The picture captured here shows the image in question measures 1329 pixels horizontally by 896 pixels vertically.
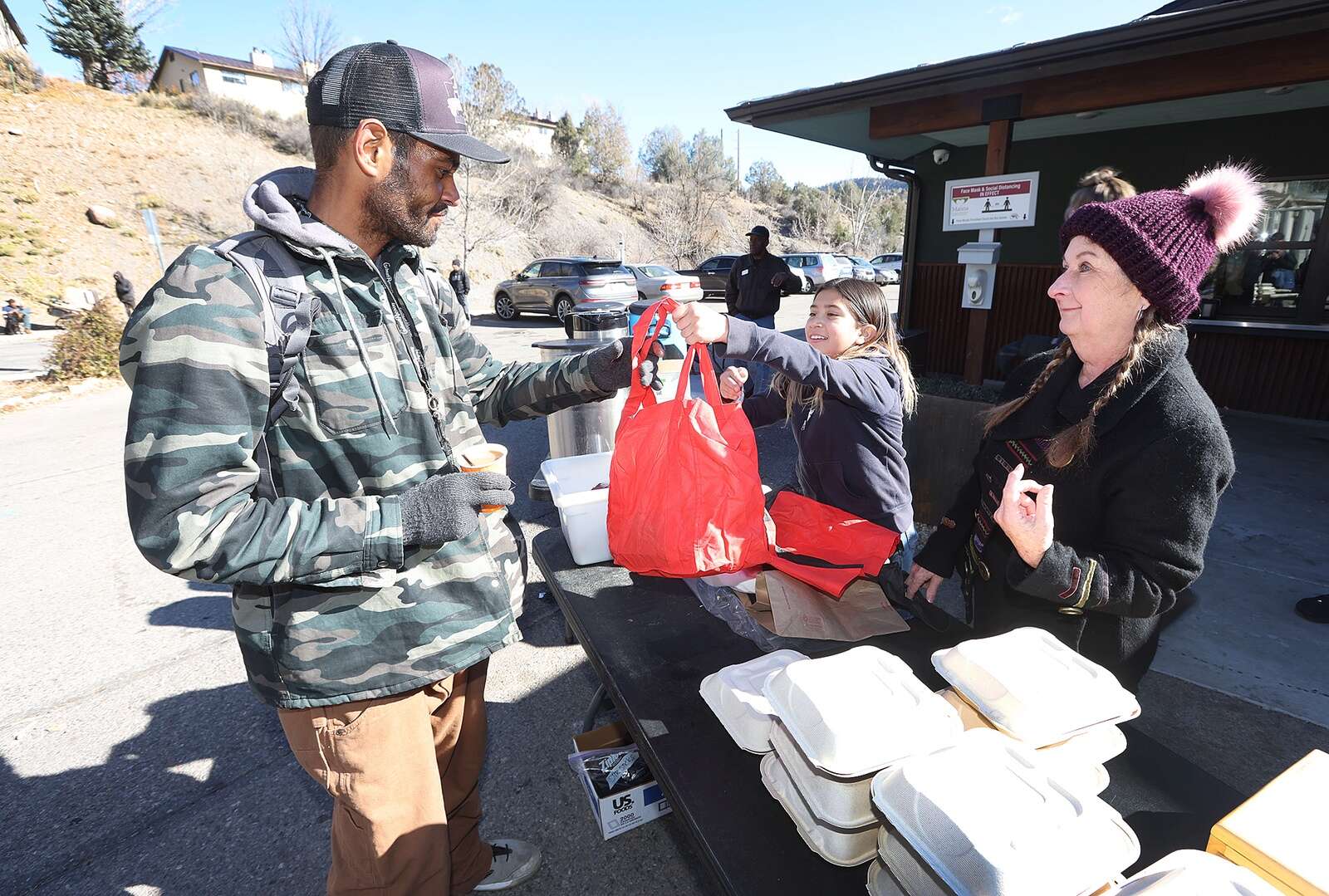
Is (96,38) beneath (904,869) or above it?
above

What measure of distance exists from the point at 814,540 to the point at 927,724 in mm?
1143

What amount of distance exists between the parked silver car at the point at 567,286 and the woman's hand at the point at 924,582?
15596 mm

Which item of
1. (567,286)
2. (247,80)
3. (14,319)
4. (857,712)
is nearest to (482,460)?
(857,712)

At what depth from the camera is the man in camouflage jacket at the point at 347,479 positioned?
3.76 ft

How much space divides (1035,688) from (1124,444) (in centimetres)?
78

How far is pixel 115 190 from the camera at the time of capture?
79.1 ft

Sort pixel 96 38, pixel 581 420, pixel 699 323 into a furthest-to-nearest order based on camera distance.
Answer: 1. pixel 96 38
2. pixel 581 420
3. pixel 699 323

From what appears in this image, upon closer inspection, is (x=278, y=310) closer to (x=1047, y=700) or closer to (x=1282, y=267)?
(x=1047, y=700)

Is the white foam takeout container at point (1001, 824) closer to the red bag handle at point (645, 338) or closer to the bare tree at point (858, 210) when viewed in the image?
the red bag handle at point (645, 338)

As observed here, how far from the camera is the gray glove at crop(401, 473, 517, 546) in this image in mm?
1319

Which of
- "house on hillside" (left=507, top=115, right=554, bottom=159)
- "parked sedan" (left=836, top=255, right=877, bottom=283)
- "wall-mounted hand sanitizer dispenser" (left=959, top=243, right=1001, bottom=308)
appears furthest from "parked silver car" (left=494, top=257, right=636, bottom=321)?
"house on hillside" (left=507, top=115, right=554, bottom=159)

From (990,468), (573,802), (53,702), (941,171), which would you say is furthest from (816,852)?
(941,171)

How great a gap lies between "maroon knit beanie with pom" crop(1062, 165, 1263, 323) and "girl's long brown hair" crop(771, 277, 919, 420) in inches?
37.4

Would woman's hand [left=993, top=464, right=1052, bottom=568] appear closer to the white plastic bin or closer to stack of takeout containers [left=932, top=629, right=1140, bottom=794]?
stack of takeout containers [left=932, top=629, right=1140, bottom=794]
